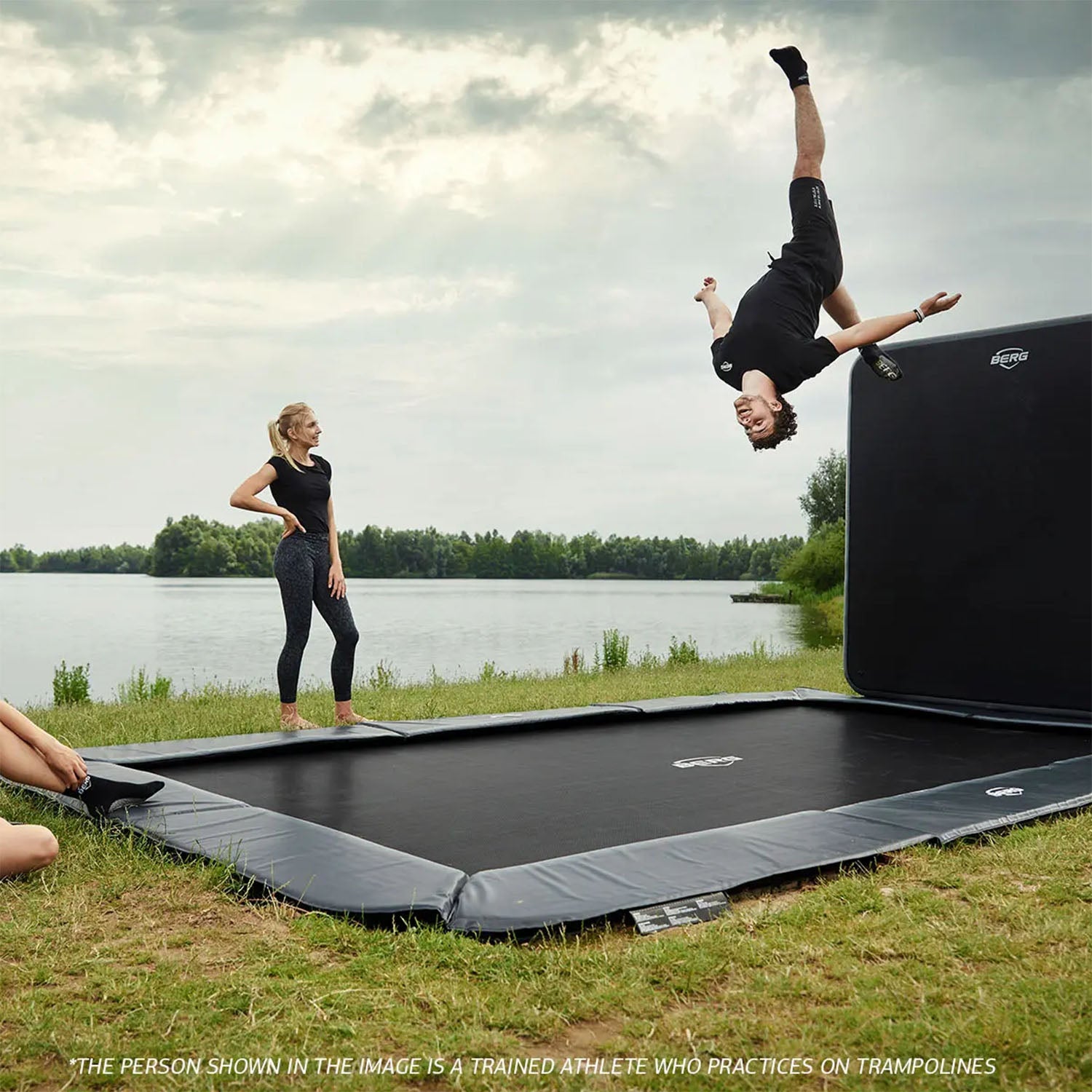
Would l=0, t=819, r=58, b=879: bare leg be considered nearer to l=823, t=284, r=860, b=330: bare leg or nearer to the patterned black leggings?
the patterned black leggings

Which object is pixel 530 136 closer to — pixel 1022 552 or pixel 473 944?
pixel 1022 552

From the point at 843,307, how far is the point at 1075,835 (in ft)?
7.91

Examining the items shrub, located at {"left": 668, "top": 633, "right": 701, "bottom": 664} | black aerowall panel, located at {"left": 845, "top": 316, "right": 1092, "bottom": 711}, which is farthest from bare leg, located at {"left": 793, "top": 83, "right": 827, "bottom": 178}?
shrub, located at {"left": 668, "top": 633, "right": 701, "bottom": 664}

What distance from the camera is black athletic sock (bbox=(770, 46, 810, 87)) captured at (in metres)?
3.87

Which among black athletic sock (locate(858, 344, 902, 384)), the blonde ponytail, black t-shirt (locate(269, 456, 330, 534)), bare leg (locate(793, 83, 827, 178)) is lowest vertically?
black t-shirt (locate(269, 456, 330, 534))

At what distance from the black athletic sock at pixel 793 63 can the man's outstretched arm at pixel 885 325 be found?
0.90 metres

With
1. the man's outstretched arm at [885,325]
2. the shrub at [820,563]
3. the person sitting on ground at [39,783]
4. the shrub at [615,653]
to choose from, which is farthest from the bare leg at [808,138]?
the shrub at [820,563]

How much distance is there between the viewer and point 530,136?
7.70m

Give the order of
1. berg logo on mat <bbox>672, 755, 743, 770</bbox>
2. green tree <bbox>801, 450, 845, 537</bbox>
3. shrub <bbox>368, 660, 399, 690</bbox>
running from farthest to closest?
green tree <bbox>801, 450, 845, 537</bbox> < shrub <bbox>368, 660, 399, 690</bbox> < berg logo on mat <bbox>672, 755, 743, 770</bbox>

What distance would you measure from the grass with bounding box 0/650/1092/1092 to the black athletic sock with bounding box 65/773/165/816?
213mm

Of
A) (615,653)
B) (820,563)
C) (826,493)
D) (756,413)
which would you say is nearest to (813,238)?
(756,413)

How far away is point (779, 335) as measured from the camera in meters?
3.95

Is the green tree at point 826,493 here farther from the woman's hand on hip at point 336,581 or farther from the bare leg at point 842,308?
the woman's hand on hip at point 336,581

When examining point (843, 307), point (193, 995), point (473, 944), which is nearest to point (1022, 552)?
point (843, 307)
